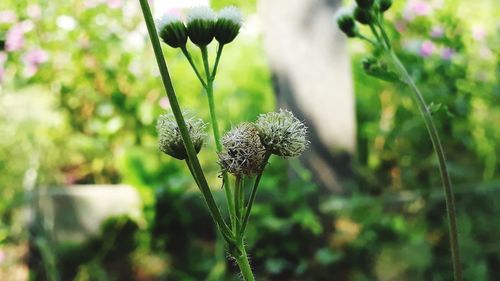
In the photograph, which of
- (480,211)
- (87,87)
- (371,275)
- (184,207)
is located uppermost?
(87,87)

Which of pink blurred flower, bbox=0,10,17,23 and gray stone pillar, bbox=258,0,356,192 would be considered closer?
gray stone pillar, bbox=258,0,356,192

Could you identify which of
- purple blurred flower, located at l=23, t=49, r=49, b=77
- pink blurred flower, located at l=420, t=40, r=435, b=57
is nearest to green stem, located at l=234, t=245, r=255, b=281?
pink blurred flower, located at l=420, t=40, r=435, b=57

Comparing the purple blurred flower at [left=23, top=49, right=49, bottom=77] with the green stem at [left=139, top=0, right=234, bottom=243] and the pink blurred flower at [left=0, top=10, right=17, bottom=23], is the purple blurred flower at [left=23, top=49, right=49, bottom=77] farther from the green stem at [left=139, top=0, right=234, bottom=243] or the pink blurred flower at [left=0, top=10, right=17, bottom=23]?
the green stem at [left=139, top=0, right=234, bottom=243]

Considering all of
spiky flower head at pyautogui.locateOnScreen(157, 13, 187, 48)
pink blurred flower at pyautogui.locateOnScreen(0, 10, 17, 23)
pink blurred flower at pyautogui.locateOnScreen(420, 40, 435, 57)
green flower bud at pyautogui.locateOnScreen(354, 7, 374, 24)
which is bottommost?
spiky flower head at pyautogui.locateOnScreen(157, 13, 187, 48)

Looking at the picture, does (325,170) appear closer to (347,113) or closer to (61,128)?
(347,113)

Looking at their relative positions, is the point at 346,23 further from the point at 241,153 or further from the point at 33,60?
the point at 33,60

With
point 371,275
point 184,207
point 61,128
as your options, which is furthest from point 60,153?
point 371,275

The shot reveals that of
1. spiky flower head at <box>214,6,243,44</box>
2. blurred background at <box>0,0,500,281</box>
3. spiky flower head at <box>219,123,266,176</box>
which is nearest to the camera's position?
spiky flower head at <box>219,123,266,176</box>
